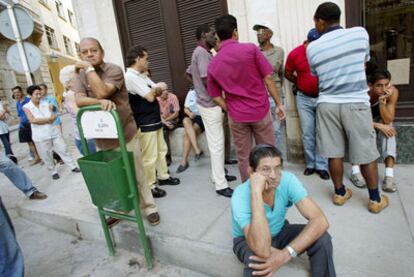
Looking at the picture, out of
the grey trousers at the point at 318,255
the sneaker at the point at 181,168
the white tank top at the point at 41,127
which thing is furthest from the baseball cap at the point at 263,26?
the white tank top at the point at 41,127

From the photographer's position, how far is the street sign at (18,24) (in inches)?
207

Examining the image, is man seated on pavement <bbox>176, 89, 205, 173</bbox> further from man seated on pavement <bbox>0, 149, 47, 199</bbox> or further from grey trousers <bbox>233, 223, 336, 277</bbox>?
grey trousers <bbox>233, 223, 336, 277</bbox>

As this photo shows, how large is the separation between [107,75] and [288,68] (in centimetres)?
204

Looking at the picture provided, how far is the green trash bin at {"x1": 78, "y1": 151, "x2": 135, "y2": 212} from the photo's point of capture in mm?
2332

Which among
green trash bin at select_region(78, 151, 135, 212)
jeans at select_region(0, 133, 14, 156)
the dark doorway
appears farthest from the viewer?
jeans at select_region(0, 133, 14, 156)

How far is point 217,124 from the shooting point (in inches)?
130

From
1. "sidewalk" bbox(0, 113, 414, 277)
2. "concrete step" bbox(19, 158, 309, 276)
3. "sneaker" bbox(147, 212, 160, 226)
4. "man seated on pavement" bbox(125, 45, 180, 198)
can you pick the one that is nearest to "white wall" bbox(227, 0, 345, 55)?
"man seated on pavement" bbox(125, 45, 180, 198)

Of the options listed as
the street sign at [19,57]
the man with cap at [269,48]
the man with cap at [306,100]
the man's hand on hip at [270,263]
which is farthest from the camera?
the street sign at [19,57]

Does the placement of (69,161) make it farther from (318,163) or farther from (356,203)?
(356,203)

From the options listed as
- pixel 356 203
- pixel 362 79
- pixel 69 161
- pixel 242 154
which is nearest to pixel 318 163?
pixel 356 203

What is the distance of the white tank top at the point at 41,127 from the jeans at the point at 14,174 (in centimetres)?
122

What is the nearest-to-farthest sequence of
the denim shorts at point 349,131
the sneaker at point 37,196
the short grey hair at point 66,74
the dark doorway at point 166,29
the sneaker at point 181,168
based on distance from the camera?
the denim shorts at point 349,131, the short grey hair at point 66,74, the sneaker at point 37,196, the sneaker at point 181,168, the dark doorway at point 166,29

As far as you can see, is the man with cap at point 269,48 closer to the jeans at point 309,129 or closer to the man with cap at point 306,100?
Answer: the man with cap at point 306,100

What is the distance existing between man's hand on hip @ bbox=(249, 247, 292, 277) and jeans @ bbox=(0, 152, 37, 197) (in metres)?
3.41
